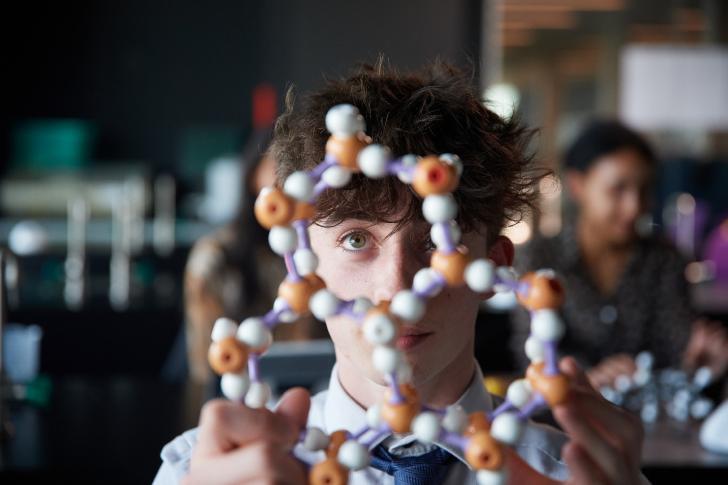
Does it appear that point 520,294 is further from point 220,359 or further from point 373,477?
point 373,477

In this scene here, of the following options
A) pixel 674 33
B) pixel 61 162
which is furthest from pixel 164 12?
pixel 674 33

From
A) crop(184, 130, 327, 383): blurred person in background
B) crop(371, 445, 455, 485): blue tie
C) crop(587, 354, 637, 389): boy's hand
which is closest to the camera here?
crop(371, 445, 455, 485): blue tie

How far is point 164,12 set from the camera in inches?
291

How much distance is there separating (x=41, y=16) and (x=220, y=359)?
728 centimetres

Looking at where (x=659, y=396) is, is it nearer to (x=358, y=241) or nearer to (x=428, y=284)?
(x=358, y=241)

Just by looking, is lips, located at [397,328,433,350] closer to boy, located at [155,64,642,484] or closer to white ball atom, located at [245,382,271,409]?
boy, located at [155,64,642,484]

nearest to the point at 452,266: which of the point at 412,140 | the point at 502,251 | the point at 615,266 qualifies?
the point at 412,140

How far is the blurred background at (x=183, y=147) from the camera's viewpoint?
2.00m

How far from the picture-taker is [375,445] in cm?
94

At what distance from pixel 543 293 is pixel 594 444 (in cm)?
14

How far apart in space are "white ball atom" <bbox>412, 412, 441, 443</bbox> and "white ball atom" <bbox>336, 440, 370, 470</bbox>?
1.7 inches

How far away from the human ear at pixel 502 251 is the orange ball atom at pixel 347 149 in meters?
0.33

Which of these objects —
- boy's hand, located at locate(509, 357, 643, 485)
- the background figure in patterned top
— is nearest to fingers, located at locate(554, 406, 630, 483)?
boy's hand, located at locate(509, 357, 643, 485)

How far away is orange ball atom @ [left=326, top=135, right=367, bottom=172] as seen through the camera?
684mm
